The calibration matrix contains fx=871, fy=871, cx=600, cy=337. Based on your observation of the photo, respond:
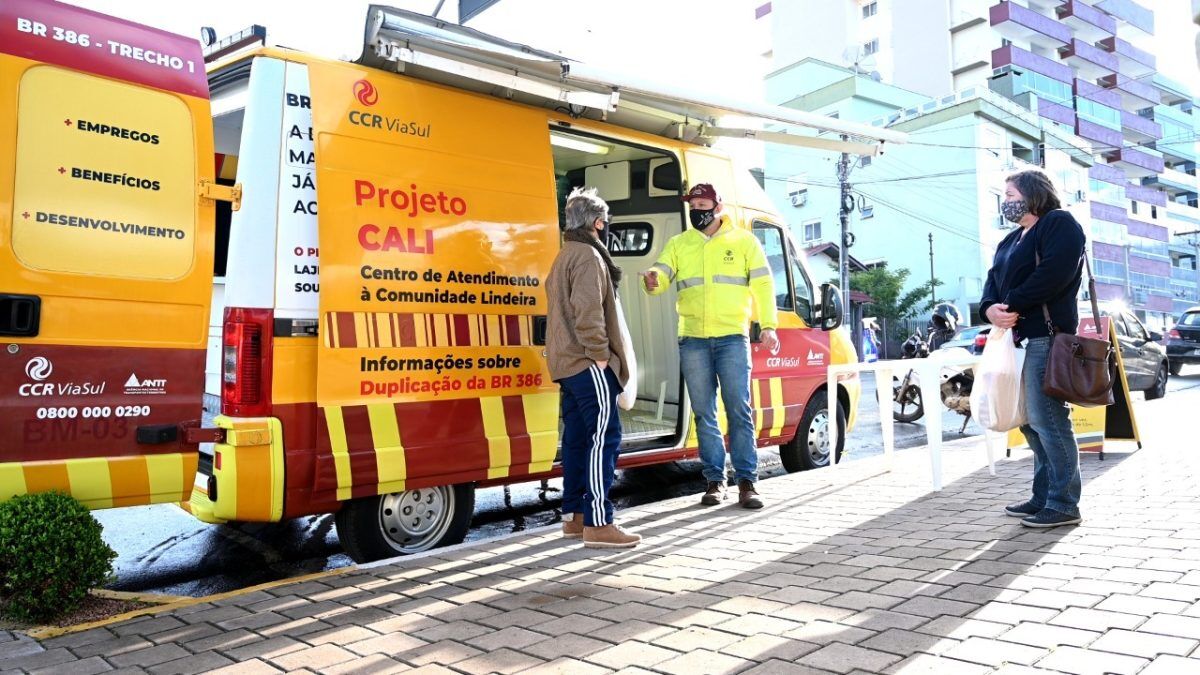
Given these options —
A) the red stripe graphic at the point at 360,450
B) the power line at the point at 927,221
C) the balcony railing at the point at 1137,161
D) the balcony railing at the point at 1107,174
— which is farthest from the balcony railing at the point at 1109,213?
the red stripe graphic at the point at 360,450

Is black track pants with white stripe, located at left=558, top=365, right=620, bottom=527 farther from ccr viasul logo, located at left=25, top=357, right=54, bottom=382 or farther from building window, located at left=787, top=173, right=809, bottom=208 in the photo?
building window, located at left=787, top=173, right=809, bottom=208

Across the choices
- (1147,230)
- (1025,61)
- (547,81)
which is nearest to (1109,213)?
(1147,230)

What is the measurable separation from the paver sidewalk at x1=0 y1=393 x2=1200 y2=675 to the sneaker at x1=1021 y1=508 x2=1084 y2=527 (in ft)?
0.18

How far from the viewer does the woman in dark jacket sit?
4.38m

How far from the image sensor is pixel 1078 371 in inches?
170

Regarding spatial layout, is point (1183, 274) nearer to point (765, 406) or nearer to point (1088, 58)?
point (1088, 58)

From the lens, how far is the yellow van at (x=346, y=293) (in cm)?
364

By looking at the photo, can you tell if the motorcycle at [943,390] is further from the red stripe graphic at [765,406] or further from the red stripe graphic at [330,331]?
the red stripe graphic at [330,331]

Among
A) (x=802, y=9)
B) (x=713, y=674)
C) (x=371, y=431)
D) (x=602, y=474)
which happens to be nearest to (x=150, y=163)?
(x=371, y=431)

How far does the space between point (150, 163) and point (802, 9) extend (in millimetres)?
52502

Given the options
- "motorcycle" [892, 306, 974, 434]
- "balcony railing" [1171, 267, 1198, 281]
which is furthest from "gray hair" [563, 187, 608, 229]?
"balcony railing" [1171, 267, 1198, 281]

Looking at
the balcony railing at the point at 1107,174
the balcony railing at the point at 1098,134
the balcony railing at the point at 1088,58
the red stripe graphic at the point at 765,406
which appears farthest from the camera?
the balcony railing at the point at 1088,58

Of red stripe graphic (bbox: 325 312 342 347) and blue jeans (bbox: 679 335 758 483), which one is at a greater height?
red stripe graphic (bbox: 325 312 342 347)

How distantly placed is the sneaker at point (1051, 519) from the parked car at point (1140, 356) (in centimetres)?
1083
